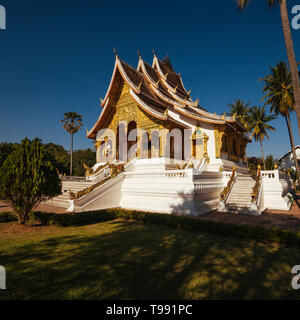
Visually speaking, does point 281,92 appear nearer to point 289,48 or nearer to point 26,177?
point 289,48

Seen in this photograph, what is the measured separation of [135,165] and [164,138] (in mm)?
3253

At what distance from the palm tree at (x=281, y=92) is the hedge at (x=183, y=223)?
1995cm

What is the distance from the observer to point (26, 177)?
22.5ft

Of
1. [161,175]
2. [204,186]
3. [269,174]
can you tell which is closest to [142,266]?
[161,175]

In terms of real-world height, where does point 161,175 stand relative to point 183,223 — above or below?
above

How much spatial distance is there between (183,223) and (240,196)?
5.59 metres

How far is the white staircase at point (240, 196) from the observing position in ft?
32.5

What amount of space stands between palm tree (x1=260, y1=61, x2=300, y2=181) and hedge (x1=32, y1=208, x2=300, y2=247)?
20.0 m

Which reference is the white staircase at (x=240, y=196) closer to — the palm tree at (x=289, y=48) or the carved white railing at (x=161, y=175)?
the carved white railing at (x=161, y=175)

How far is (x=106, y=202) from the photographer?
11.2 meters

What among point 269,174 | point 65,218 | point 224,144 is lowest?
point 65,218

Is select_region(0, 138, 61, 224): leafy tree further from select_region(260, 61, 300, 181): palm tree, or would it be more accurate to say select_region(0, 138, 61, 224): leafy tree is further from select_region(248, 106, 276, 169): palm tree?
select_region(248, 106, 276, 169): palm tree
